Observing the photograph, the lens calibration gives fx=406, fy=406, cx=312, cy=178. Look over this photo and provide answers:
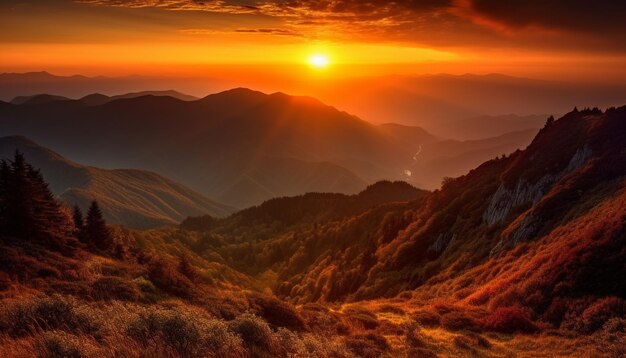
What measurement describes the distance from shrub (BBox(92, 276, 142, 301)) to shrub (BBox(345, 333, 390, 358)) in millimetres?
10885

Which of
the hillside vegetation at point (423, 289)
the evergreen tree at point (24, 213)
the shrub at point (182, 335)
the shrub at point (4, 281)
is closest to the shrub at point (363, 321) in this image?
the hillside vegetation at point (423, 289)

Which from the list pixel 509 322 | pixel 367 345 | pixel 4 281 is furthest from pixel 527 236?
pixel 4 281

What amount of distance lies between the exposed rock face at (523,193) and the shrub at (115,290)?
51985 millimetres

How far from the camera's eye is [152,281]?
24.0 meters

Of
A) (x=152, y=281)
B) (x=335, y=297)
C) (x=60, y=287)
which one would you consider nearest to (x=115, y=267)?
(x=152, y=281)

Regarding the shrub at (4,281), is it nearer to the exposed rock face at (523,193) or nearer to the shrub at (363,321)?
the shrub at (363,321)

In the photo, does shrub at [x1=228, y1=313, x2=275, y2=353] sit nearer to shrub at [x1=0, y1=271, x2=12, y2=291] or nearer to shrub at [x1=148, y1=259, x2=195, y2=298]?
shrub at [x1=148, y1=259, x2=195, y2=298]

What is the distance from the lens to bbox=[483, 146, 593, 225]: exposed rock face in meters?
56.9

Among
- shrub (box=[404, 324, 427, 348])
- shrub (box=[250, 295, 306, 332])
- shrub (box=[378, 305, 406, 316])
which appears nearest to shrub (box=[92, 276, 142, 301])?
shrub (box=[250, 295, 306, 332])

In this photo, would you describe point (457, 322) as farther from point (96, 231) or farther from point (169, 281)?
point (96, 231)

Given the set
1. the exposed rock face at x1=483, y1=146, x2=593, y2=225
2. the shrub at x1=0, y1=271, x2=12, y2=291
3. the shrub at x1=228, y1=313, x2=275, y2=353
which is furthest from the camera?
the exposed rock face at x1=483, y1=146, x2=593, y2=225

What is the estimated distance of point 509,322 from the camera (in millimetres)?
28547

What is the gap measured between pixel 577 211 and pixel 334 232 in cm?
12403

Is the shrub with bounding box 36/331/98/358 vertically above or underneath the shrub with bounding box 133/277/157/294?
above
